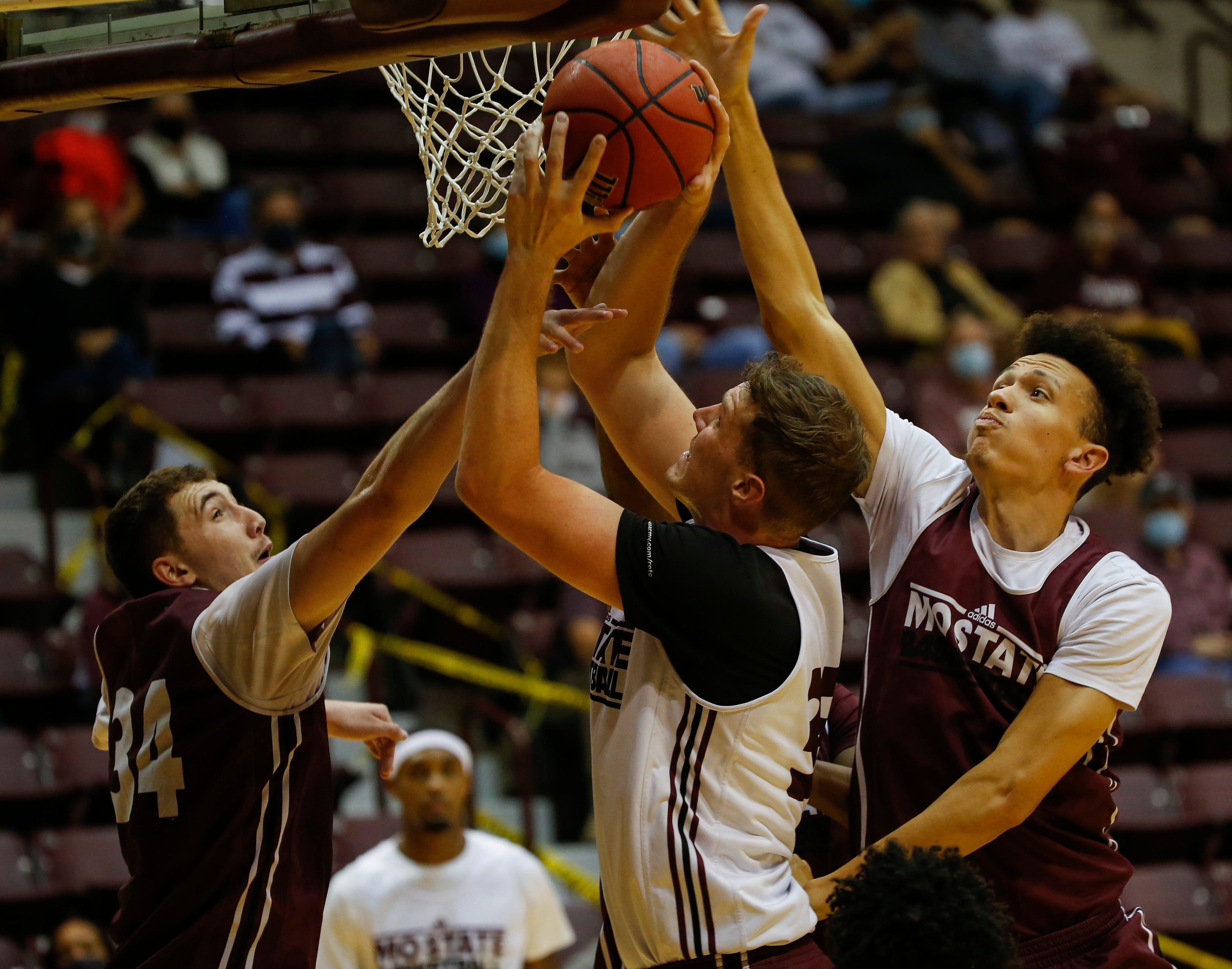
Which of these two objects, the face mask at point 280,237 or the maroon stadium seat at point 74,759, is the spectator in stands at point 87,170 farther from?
the maroon stadium seat at point 74,759

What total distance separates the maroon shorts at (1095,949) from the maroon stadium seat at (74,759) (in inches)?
163

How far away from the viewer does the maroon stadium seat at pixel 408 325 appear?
28.3 ft

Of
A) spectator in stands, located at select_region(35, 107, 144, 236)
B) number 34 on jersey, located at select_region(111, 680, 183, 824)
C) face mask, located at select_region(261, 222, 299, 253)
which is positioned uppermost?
spectator in stands, located at select_region(35, 107, 144, 236)

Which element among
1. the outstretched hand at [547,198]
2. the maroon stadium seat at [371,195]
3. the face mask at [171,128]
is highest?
the face mask at [171,128]

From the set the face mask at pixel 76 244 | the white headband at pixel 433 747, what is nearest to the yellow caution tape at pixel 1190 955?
the white headband at pixel 433 747

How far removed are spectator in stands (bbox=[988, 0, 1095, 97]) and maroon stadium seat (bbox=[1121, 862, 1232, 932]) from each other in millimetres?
7434

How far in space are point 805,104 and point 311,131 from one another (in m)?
3.65

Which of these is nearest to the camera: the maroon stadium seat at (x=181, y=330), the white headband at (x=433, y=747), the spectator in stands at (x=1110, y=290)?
the white headband at (x=433, y=747)

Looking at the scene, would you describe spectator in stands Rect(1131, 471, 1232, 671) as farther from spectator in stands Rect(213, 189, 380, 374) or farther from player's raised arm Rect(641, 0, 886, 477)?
player's raised arm Rect(641, 0, 886, 477)

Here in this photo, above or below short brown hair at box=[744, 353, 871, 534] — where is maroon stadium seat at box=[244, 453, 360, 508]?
above

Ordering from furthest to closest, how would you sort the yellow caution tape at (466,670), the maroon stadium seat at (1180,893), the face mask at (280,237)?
the face mask at (280,237)
the yellow caution tape at (466,670)
the maroon stadium seat at (1180,893)

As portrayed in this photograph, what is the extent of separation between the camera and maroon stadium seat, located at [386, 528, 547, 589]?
7.07 meters

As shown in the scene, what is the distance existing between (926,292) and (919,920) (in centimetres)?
753

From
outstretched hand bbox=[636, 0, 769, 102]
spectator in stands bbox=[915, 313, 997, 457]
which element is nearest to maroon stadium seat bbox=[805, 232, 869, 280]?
spectator in stands bbox=[915, 313, 997, 457]
